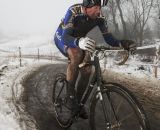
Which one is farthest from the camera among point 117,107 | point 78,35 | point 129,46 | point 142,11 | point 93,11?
point 142,11

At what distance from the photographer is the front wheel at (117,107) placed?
3819 mm

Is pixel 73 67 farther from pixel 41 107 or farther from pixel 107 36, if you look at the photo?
pixel 41 107

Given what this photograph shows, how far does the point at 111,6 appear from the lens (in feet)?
146

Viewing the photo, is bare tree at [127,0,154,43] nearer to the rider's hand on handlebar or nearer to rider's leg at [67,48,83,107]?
rider's leg at [67,48,83,107]

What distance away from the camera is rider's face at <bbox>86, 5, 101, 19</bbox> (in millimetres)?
4879

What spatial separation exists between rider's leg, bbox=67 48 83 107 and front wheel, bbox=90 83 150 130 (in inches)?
31.3

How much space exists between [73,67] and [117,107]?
117cm

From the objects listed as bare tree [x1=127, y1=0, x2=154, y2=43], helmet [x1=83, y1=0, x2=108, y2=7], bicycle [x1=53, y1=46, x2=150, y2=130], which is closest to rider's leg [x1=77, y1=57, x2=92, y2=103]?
bicycle [x1=53, y1=46, x2=150, y2=130]

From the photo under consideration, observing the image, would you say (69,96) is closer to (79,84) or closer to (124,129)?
(79,84)

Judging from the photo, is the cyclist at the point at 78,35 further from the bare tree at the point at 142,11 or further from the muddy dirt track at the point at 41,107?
the bare tree at the point at 142,11

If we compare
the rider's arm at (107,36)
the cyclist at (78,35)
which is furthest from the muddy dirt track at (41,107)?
the rider's arm at (107,36)

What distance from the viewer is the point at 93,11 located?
4.94 m

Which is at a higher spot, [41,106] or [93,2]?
[93,2]

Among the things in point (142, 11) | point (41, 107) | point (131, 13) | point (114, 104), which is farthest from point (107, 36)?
point (131, 13)
